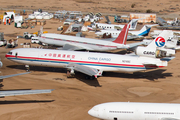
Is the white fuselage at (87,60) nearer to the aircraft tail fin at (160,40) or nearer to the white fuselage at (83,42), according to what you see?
the aircraft tail fin at (160,40)

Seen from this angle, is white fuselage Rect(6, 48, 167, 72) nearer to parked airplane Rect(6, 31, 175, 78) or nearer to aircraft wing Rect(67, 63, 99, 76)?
parked airplane Rect(6, 31, 175, 78)

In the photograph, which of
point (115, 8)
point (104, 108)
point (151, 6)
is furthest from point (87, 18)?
point (104, 108)

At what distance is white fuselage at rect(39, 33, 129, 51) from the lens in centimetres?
5888

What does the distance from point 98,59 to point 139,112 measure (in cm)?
2001

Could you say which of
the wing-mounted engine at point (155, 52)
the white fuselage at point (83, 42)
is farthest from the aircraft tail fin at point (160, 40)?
the white fuselage at point (83, 42)

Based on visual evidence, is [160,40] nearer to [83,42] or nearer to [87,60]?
[87,60]

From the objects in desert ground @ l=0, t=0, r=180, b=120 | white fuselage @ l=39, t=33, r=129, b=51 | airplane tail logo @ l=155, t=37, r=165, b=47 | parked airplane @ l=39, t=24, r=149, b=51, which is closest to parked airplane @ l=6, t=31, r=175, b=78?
airplane tail logo @ l=155, t=37, r=165, b=47

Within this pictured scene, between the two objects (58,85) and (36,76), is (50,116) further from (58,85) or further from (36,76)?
(36,76)

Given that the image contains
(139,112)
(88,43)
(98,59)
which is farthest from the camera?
(88,43)

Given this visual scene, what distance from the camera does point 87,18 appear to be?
12044 centimetres

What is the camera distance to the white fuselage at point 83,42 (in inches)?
2318

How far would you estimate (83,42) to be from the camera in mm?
61062

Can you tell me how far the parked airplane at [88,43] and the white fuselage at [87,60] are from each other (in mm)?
13125

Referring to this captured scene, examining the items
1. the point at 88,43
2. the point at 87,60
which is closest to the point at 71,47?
the point at 88,43
